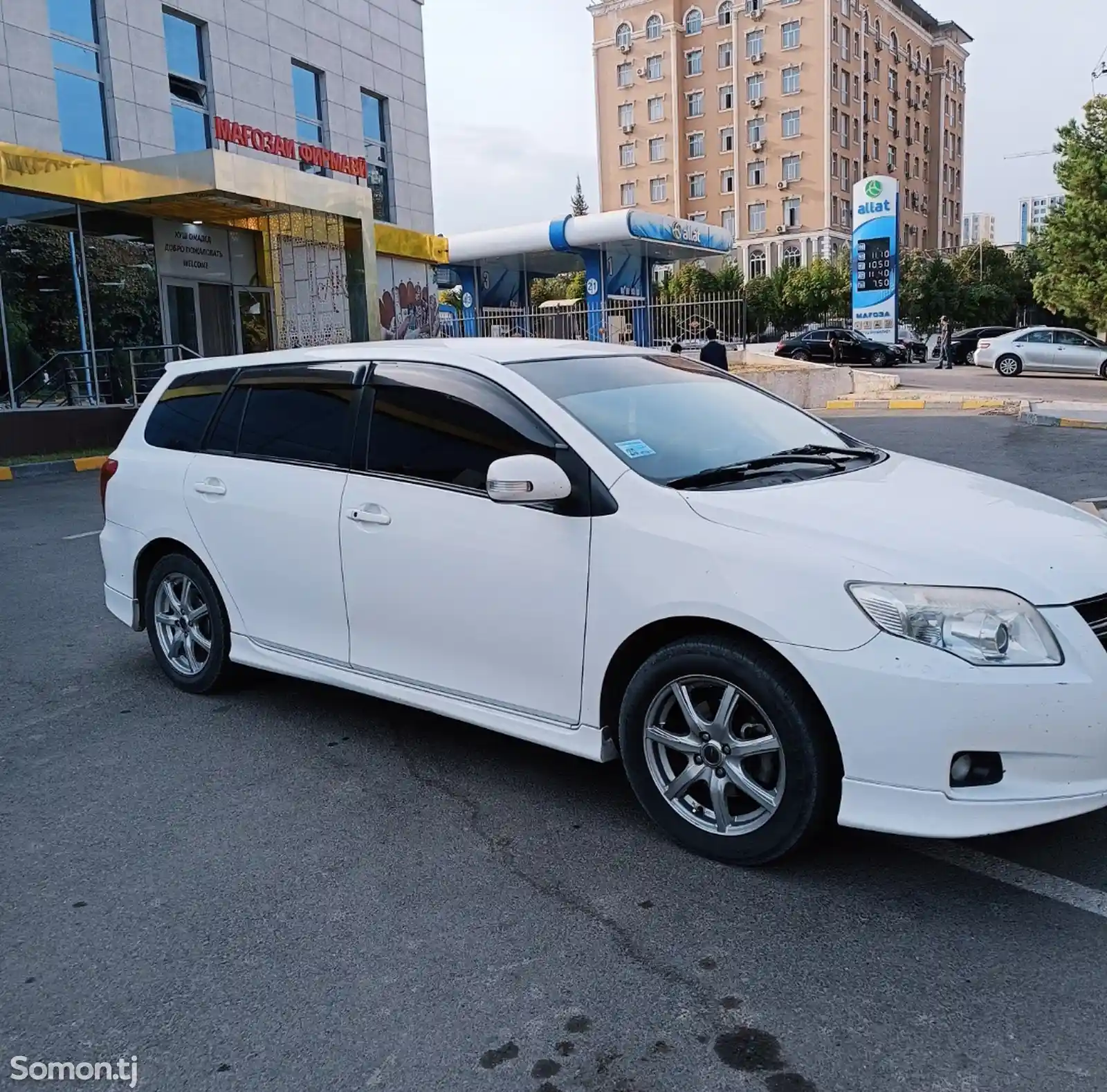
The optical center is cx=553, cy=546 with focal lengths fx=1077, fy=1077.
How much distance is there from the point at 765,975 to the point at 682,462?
5.66 ft

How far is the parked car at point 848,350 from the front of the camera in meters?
38.8

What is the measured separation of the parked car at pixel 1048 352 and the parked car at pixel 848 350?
17.5 ft

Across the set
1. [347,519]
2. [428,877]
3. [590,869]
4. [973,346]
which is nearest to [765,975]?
[590,869]

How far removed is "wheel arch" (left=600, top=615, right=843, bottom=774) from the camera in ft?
10.3

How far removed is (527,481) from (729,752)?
108 centimetres

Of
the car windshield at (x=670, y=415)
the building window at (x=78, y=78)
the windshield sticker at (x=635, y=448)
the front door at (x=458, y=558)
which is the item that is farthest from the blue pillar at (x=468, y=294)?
the windshield sticker at (x=635, y=448)

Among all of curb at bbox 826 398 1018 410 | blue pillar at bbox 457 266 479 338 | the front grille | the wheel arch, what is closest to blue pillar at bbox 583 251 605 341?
blue pillar at bbox 457 266 479 338

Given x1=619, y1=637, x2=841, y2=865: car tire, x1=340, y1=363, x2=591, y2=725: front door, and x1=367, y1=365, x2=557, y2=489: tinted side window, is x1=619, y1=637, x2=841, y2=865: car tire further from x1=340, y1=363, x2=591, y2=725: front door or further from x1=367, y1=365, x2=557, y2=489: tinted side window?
x1=367, y1=365, x2=557, y2=489: tinted side window

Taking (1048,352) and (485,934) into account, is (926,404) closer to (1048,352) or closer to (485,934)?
(1048,352)

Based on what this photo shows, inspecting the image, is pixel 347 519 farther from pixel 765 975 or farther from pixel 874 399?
pixel 874 399

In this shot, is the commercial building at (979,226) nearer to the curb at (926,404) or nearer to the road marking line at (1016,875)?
the curb at (926,404)

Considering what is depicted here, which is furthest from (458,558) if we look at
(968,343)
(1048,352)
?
(968,343)

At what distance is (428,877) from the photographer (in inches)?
132

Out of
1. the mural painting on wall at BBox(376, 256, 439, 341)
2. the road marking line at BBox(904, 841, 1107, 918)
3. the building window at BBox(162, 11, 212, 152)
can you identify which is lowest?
the road marking line at BBox(904, 841, 1107, 918)
